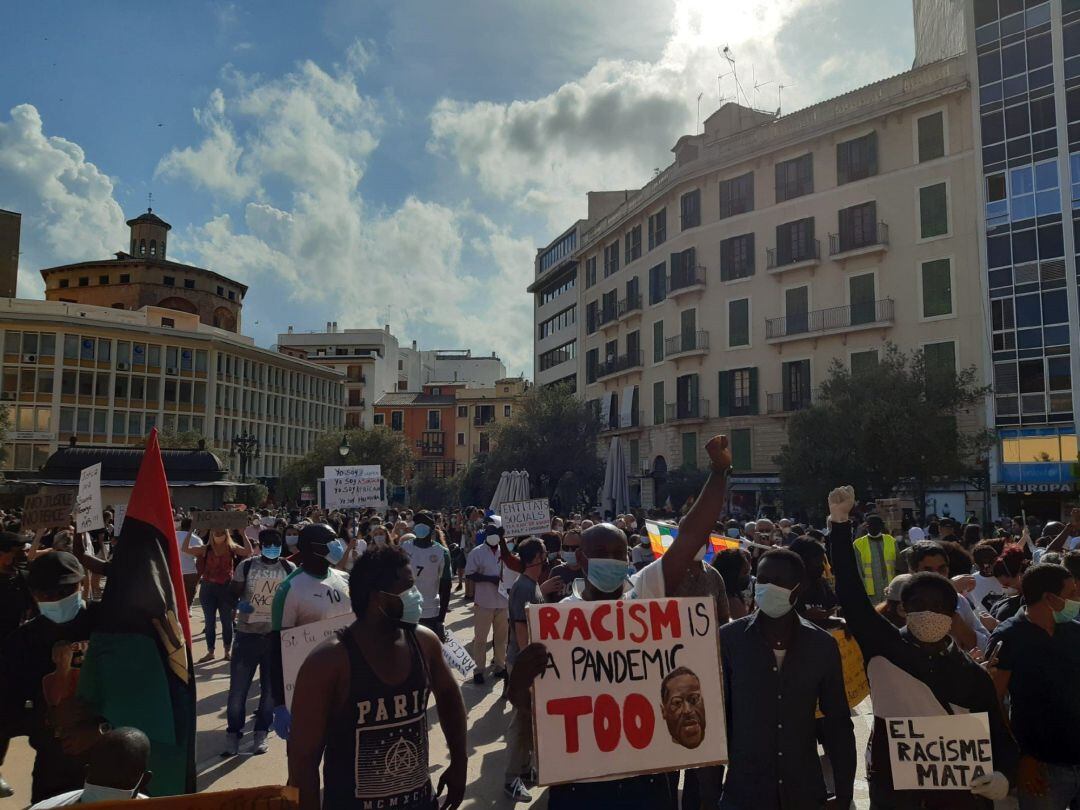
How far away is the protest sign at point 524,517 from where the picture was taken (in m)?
11.6

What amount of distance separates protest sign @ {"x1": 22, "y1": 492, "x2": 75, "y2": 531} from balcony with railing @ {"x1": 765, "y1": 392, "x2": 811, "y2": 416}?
3059 cm

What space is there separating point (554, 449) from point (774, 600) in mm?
37124

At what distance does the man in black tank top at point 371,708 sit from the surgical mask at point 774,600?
1393 millimetres

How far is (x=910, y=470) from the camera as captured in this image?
89.9ft

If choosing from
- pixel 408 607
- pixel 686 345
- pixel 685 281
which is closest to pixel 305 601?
pixel 408 607

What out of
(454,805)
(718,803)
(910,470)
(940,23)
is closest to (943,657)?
(718,803)

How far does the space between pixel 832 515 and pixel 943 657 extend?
746mm

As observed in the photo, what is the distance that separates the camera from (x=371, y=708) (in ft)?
10.3

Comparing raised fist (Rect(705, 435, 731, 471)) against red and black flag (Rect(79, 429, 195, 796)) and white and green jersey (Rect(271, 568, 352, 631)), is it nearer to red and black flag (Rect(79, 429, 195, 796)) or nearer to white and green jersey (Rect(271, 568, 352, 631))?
red and black flag (Rect(79, 429, 195, 796))

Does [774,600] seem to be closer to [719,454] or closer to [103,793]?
[719,454]

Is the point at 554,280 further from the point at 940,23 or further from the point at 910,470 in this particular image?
the point at 910,470

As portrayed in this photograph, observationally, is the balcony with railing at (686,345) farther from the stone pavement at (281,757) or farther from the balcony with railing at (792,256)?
the stone pavement at (281,757)

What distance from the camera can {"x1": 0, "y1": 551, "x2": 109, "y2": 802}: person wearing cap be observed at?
405 cm

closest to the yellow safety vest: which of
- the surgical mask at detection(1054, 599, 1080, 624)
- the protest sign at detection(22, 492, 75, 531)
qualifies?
the surgical mask at detection(1054, 599, 1080, 624)
